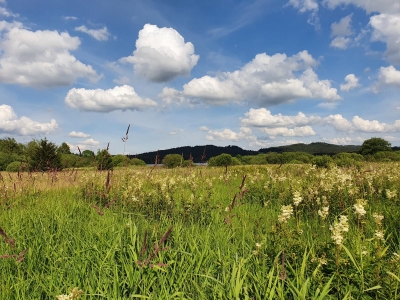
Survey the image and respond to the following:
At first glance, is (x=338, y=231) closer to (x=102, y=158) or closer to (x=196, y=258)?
(x=196, y=258)

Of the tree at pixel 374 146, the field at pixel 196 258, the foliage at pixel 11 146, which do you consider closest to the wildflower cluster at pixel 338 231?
the field at pixel 196 258

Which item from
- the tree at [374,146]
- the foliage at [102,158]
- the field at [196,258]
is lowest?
the field at [196,258]

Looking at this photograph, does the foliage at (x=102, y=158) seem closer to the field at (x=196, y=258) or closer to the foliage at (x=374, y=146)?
the field at (x=196, y=258)

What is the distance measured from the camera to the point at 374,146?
64.9 m

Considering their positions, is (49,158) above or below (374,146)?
below

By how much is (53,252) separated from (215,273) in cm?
210

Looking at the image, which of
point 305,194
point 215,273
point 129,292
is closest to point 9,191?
point 129,292

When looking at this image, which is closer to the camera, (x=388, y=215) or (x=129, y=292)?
(x=129, y=292)

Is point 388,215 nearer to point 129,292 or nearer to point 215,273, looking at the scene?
point 215,273

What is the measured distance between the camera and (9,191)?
25.8 ft

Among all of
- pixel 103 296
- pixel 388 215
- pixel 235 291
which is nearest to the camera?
pixel 235 291

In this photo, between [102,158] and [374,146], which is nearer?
[102,158]

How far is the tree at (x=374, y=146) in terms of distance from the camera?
6444 centimetres

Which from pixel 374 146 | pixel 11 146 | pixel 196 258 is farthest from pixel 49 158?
pixel 11 146
